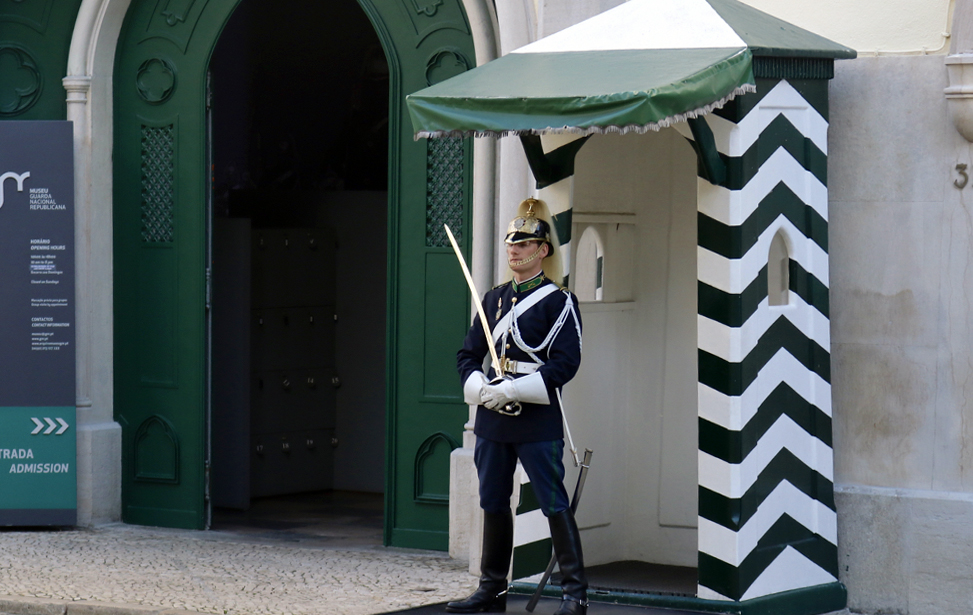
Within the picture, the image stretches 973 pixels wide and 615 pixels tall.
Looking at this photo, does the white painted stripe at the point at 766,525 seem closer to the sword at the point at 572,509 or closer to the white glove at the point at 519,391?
the sword at the point at 572,509

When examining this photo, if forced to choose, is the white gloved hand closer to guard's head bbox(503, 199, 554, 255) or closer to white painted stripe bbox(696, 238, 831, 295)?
guard's head bbox(503, 199, 554, 255)

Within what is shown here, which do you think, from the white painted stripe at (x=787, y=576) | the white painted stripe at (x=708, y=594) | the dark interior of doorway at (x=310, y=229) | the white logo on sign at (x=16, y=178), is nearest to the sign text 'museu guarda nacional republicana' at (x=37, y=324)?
the white logo on sign at (x=16, y=178)

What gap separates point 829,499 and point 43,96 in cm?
548

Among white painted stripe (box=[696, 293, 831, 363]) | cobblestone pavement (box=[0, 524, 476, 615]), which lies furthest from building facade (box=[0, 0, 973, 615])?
cobblestone pavement (box=[0, 524, 476, 615])

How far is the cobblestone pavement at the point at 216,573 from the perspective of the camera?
6617mm

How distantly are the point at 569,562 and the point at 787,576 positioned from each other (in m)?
1.08

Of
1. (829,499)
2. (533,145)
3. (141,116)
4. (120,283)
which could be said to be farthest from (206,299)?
(829,499)

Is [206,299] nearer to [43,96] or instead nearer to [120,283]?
[120,283]

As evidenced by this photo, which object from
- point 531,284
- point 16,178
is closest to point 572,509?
point 531,284

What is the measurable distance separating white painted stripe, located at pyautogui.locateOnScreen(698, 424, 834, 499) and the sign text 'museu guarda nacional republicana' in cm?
426

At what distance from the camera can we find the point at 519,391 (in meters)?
5.86

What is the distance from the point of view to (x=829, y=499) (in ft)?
21.5

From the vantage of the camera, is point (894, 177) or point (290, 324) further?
point (290, 324)

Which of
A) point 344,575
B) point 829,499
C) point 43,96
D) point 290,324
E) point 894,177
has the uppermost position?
point 43,96
